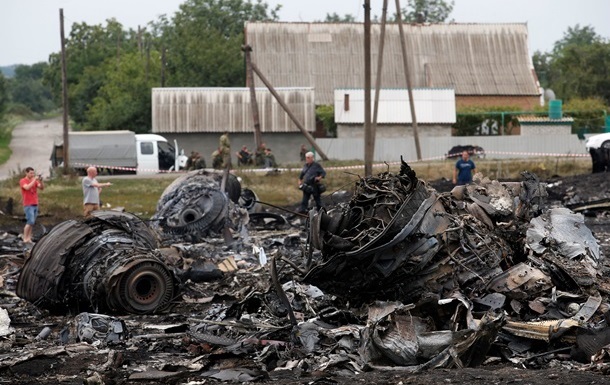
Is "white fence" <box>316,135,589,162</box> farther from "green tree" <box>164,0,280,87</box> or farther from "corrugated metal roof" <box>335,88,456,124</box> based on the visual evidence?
"green tree" <box>164,0,280,87</box>

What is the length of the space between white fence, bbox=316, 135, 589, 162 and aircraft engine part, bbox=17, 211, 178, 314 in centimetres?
3335

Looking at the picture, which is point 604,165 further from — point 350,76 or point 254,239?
point 350,76

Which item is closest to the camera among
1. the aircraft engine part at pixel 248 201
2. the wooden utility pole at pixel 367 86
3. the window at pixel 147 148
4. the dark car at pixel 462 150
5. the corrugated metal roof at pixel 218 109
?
the aircraft engine part at pixel 248 201

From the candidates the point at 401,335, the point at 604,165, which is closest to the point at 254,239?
the point at 401,335

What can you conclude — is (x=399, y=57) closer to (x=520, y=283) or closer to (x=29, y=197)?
(x=29, y=197)

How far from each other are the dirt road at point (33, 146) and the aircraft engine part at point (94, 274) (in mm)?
27696

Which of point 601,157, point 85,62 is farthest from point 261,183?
point 85,62

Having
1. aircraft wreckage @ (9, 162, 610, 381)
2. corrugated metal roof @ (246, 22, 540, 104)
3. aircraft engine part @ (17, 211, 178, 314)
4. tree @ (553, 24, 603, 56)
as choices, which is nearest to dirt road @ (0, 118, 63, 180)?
corrugated metal roof @ (246, 22, 540, 104)

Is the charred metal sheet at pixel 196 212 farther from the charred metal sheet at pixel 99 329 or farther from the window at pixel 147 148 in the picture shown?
the window at pixel 147 148

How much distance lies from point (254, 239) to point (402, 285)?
32.6ft

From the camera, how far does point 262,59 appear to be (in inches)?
2376

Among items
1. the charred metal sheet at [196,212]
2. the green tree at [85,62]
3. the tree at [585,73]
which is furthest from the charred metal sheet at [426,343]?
the green tree at [85,62]

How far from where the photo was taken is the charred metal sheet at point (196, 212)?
2083cm

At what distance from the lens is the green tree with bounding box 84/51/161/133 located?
196 ft
